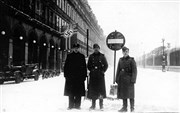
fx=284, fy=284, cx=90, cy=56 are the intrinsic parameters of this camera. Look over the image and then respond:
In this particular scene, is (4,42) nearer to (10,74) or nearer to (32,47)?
(10,74)

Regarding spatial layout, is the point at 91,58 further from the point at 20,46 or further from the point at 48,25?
the point at 48,25

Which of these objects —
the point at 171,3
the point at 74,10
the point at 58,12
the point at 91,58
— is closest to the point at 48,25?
the point at 58,12

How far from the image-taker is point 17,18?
2400cm

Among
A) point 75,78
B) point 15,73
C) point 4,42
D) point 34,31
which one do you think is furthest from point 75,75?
point 34,31

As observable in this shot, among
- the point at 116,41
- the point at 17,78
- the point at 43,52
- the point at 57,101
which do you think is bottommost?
the point at 57,101

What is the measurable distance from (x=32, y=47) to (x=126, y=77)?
23.5m

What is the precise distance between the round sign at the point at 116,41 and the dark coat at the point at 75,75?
321 centimetres

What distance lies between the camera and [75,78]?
7.45 meters

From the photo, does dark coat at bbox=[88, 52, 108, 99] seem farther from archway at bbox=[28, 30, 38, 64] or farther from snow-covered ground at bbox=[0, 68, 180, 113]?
archway at bbox=[28, 30, 38, 64]

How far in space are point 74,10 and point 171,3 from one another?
4069 cm

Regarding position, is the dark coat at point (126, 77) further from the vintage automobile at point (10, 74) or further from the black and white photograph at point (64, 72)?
the vintage automobile at point (10, 74)

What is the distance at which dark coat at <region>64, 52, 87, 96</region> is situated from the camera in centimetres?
743

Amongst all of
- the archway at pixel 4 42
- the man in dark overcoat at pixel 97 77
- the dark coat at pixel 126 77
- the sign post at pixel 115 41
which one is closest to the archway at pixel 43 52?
the archway at pixel 4 42

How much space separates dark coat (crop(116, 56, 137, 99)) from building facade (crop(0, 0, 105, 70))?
230 inches
